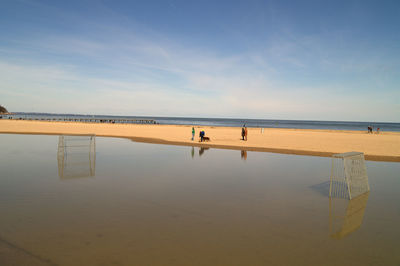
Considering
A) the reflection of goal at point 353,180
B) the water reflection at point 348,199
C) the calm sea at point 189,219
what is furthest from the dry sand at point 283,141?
the water reflection at point 348,199

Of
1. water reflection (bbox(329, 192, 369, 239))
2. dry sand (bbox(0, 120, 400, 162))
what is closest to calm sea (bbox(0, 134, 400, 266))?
water reflection (bbox(329, 192, 369, 239))

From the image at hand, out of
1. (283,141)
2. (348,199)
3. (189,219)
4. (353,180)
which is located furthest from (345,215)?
(283,141)

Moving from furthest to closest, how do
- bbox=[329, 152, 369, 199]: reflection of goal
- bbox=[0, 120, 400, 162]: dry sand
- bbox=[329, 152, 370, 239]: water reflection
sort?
bbox=[0, 120, 400, 162]: dry sand, bbox=[329, 152, 369, 199]: reflection of goal, bbox=[329, 152, 370, 239]: water reflection

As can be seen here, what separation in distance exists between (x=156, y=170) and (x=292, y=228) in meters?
9.20

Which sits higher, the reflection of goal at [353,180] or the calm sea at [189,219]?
the reflection of goal at [353,180]

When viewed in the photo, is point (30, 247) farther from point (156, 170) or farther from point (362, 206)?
point (362, 206)

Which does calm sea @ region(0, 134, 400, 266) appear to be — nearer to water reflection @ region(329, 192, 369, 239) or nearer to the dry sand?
water reflection @ region(329, 192, 369, 239)

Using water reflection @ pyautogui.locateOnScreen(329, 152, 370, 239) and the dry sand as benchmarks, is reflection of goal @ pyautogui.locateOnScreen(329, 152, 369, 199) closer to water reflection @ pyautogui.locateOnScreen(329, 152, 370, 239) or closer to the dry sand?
water reflection @ pyautogui.locateOnScreen(329, 152, 370, 239)

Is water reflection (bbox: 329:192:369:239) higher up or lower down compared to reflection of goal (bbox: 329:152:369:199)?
lower down

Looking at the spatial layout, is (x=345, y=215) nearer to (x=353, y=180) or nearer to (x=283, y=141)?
(x=353, y=180)

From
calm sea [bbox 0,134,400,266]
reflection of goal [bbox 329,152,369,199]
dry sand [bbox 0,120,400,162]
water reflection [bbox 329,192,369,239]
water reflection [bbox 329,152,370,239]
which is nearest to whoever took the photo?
calm sea [bbox 0,134,400,266]

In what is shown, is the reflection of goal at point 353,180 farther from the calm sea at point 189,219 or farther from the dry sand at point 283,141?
the dry sand at point 283,141

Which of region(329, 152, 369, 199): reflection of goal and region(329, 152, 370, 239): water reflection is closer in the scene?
region(329, 152, 370, 239): water reflection

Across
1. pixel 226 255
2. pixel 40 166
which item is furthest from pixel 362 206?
pixel 40 166
